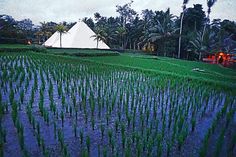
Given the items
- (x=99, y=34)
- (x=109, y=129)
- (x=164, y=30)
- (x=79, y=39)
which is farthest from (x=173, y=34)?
(x=109, y=129)

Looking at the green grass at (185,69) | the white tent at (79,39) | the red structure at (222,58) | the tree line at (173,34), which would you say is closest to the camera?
the green grass at (185,69)

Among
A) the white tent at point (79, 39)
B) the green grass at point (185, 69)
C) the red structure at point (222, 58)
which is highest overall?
the white tent at point (79, 39)

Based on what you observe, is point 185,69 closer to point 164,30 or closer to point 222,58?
point 222,58

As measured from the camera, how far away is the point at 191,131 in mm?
3902

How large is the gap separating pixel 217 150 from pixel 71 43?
86.3 feet

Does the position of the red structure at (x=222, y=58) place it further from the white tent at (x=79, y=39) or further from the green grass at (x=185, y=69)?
the white tent at (x=79, y=39)

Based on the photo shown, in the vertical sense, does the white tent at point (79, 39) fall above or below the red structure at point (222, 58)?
above

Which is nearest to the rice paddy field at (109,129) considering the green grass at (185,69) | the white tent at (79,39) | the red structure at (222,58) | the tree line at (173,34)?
the green grass at (185,69)

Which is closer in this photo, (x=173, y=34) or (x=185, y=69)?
(x=185, y=69)

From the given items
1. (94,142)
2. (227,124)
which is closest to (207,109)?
(227,124)

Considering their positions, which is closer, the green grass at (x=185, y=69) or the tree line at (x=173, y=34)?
the green grass at (x=185, y=69)

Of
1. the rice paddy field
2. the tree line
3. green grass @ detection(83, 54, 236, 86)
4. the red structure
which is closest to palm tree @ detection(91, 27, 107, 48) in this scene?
the tree line

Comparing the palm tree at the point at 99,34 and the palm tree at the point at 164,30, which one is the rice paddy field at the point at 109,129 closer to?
the palm tree at the point at 164,30

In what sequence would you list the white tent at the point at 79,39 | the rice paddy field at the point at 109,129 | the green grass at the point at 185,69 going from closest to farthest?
the rice paddy field at the point at 109,129, the green grass at the point at 185,69, the white tent at the point at 79,39
